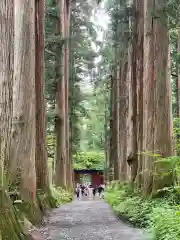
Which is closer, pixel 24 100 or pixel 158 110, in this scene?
pixel 24 100

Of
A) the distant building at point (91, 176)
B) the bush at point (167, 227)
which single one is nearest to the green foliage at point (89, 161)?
the distant building at point (91, 176)

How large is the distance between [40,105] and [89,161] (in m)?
44.1

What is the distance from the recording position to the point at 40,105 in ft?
51.2

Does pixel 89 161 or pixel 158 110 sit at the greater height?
pixel 158 110

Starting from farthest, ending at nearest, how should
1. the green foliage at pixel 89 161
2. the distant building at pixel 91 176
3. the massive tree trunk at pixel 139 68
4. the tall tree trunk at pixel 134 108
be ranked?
the distant building at pixel 91 176 < the green foliage at pixel 89 161 < the tall tree trunk at pixel 134 108 < the massive tree trunk at pixel 139 68

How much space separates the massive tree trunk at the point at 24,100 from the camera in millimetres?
11312

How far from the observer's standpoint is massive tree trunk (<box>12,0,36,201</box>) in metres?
11.3

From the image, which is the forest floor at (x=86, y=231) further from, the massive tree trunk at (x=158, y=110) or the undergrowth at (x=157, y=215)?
the massive tree trunk at (x=158, y=110)

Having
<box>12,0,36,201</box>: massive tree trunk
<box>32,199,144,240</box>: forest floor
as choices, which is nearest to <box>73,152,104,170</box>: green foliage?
<box>32,199,144,240</box>: forest floor

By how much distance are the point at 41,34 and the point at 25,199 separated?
265 inches

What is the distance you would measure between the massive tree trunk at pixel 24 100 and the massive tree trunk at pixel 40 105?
2.98 m

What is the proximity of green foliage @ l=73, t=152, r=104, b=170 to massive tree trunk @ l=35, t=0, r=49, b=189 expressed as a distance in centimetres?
4047

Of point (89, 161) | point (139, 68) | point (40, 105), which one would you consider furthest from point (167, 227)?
point (89, 161)

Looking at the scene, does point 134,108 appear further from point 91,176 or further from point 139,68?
point 91,176
